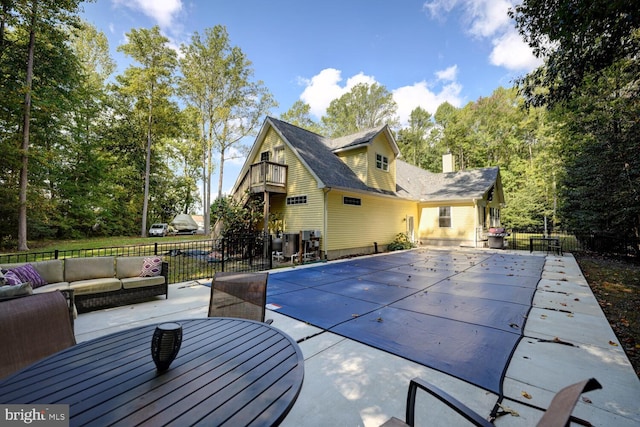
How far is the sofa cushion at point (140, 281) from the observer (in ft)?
16.7

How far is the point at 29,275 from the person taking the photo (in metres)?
4.37

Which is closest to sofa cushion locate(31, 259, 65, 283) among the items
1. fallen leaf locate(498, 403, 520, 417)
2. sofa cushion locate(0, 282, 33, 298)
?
sofa cushion locate(0, 282, 33, 298)

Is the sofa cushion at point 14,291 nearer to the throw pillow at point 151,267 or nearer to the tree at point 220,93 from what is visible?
the throw pillow at point 151,267

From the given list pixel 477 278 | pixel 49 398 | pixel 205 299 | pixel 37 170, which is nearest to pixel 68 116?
pixel 37 170

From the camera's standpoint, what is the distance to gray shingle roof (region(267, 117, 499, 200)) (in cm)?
1234

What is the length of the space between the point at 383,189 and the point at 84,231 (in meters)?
22.9

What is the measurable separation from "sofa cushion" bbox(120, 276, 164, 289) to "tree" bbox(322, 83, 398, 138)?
26152 mm

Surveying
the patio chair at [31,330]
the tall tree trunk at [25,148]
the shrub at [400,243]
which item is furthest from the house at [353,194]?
the tall tree trunk at [25,148]

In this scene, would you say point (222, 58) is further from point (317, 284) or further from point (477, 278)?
point (477, 278)

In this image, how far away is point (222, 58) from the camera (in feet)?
69.0

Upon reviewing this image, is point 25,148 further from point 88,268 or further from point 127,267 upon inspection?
point 127,267

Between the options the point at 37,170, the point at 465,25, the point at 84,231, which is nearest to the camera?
the point at 465,25

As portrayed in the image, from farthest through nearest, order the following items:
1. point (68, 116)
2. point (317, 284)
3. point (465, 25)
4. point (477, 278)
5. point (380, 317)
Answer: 1. point (68, 116)
2. point (465, 25)
3. point (477, 278)
4. point (317, 284)
5. point (380, 317)

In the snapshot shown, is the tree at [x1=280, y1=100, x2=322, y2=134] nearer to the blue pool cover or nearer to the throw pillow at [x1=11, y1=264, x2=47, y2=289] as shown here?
the blue pool cover
